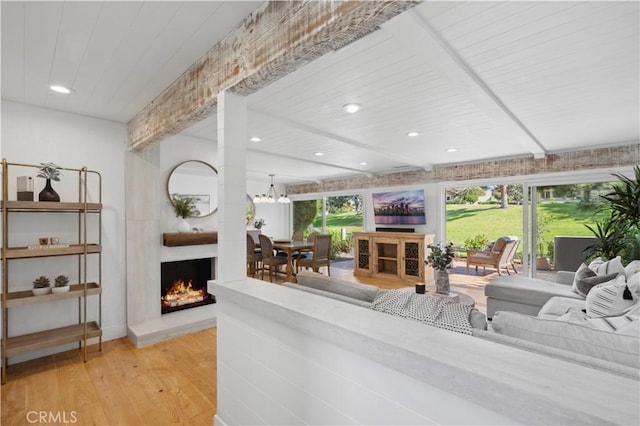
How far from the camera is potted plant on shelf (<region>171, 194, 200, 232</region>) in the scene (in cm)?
358

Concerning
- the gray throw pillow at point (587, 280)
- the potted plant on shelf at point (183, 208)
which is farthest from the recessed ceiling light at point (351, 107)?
the gray throw pillow at point (587, 280)

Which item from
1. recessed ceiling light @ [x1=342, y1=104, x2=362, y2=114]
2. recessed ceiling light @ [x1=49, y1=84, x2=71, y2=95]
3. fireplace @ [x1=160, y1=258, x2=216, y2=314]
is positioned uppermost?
recessed ceiling light @ [x1=49, y1=84, x2=71, y2=95]

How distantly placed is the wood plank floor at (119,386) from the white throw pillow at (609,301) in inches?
108

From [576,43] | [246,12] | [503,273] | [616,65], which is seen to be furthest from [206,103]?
[503,273]

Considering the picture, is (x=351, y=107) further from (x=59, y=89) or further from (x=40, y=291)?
(x=40, y=291)

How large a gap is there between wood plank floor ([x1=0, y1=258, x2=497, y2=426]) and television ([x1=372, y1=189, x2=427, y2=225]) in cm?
473

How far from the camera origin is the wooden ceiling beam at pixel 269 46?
1115 mm

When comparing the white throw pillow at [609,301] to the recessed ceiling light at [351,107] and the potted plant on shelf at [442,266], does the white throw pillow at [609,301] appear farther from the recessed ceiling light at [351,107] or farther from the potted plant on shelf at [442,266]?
the recessed ceiling light at [351,107]

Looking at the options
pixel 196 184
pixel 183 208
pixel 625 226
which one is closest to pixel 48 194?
pixel 183 208

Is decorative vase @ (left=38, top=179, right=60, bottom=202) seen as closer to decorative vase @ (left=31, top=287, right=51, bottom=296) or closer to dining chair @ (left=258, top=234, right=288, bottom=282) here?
decorative vase @ (left=31, top=287, right=51, bottom=296)

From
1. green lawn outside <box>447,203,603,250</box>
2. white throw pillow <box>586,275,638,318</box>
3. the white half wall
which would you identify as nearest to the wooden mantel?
the white half wall

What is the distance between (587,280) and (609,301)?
104cm

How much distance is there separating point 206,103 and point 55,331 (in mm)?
2686

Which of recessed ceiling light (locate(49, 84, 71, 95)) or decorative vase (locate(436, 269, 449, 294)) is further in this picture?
decorative vase (locate(436, 269, 449, 294))
